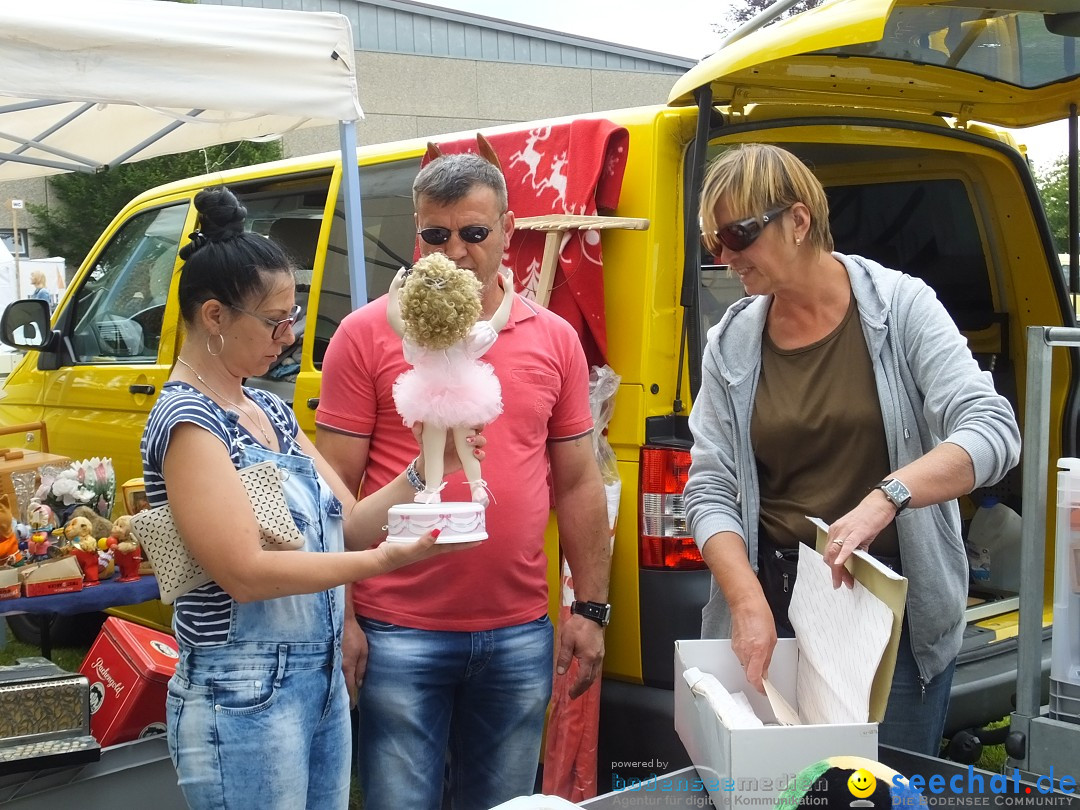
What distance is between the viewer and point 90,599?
3.47 meters

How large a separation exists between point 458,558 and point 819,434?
79 cm

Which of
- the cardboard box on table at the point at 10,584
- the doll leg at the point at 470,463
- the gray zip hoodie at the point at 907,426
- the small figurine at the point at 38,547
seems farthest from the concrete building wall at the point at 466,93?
the doll leg at the point at 470,463

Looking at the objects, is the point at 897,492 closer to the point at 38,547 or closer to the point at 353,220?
the point at 353,220

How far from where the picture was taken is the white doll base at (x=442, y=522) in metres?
1.67

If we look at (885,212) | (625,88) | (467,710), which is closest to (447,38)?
(625,88)

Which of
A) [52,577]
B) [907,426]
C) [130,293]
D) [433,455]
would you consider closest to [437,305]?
[433,455]

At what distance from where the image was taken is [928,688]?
2.12m

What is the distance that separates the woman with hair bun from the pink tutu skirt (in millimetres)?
86

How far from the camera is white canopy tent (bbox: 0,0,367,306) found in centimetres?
304

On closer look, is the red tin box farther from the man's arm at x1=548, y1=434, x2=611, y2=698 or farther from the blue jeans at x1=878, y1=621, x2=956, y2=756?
the blue jeans at x1=878, y1=621, x2=956, y2=756

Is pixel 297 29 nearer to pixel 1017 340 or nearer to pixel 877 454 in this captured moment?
pixel 877 454

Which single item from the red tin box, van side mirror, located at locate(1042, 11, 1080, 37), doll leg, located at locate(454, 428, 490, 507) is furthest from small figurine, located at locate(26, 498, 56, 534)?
van side mirror, located at locate(1042, 11, 1080, 37)

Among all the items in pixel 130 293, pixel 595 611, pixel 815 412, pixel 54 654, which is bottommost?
pixel 54 654

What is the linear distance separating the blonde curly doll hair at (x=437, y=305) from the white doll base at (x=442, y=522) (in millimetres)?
253
